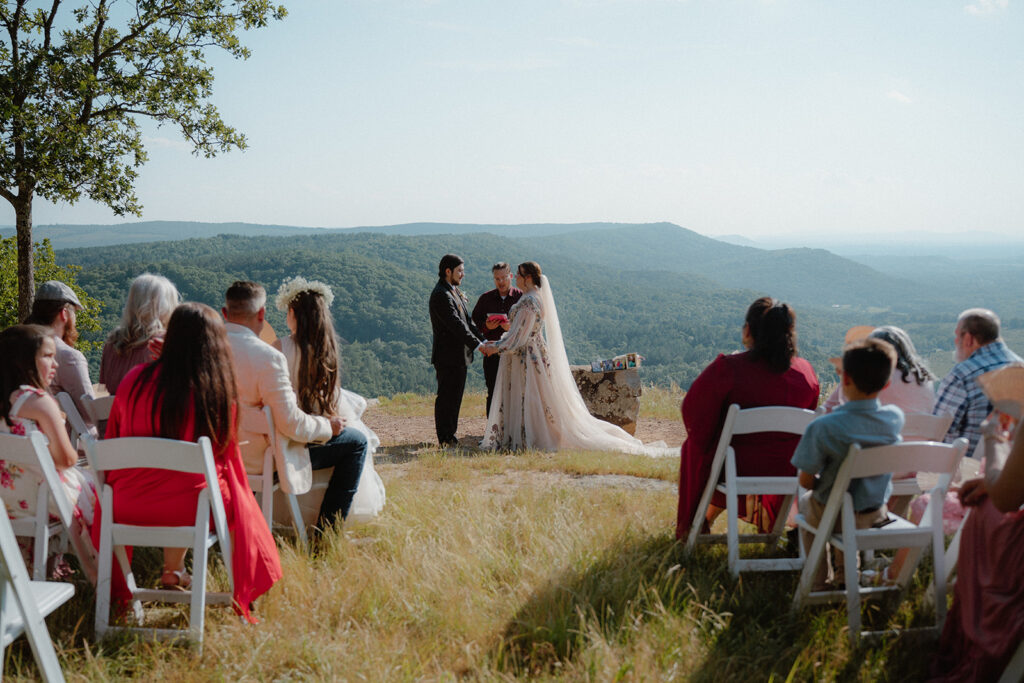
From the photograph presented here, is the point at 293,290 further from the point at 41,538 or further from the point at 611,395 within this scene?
the point at 611,395

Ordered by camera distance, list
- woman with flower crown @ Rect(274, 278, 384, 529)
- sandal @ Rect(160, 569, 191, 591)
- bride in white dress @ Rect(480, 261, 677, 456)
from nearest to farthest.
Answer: sandal @ Rect(160, 569, 191, 591)
woman with flower crown @ Rect(274, 278, 384, 529)
bride in white dress @ Rect(480, 261, 677, 456)

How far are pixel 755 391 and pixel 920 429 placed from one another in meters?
0.78

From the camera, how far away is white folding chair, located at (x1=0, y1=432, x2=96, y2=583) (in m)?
2.91

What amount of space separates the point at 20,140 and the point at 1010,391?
12.8m

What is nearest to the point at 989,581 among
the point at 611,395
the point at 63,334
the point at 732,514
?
the point at 732,514

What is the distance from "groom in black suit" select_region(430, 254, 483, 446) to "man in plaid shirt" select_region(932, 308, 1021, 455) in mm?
5055

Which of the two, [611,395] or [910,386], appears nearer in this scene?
[910,386]

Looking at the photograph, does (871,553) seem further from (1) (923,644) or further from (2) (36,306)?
(2) (36,306)

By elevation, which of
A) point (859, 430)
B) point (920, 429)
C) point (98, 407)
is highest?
point (859, 430)

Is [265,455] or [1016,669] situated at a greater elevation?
[265,455]

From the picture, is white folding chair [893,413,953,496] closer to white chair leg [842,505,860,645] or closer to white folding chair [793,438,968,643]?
white folding chair [793,438,968,643]

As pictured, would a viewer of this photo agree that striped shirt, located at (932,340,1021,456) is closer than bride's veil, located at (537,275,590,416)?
Yes

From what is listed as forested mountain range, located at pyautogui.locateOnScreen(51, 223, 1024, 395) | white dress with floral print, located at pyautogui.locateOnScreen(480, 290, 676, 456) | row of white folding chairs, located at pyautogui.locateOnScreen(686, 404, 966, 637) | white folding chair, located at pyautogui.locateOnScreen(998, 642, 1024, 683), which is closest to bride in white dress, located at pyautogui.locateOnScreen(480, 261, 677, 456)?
white dress with floral print, located at pyautogui.locateOnScreen(480, 290, 676, 456)

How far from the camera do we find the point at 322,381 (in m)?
3.96
